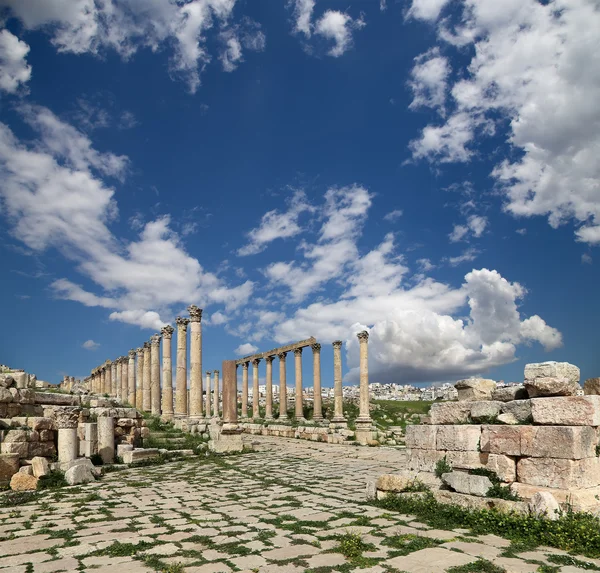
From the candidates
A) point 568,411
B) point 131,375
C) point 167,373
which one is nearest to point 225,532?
point 568,411

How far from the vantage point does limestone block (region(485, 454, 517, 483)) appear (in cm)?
807

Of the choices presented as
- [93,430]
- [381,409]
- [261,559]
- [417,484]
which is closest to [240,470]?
[93,430]

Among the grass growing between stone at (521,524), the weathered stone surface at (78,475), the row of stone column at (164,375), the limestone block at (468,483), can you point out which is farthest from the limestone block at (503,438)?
the row of stone column at (164,375)

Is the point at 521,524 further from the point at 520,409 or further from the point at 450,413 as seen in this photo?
the point at 450,413

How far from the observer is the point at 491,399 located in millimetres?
9820

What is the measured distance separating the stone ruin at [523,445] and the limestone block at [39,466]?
8969 mm

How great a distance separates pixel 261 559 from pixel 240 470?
31.3 ft

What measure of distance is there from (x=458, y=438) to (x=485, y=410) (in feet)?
2.44

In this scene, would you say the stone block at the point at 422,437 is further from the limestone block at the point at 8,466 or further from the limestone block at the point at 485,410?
the limestone block at the point at 8,466

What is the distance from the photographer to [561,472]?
24.1 ft

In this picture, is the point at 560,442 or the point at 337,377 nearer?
the point at 560,442

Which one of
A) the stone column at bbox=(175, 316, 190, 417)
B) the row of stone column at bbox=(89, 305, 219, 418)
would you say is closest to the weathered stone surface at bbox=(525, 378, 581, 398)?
the row of stone column at bbox=(89, 305, 219, 418)

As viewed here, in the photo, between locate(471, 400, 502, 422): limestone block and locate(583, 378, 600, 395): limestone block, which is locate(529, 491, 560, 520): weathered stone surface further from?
locate(583, 378, 600, 395): limestone block

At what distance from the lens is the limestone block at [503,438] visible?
8.03 meters
